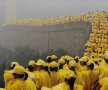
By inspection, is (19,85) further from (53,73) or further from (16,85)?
(53,73)

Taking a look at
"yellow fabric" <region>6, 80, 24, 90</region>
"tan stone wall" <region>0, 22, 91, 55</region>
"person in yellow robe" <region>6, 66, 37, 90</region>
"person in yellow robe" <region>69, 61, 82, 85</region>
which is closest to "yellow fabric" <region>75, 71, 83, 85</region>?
"person in yellow robe" <region>69, 61, 82, 85</region>

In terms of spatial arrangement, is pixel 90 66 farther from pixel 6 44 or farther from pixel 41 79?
pixel 6 44

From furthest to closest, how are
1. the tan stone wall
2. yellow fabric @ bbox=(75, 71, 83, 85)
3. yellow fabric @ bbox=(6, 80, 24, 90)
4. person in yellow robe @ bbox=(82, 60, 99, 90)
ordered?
the tan stone wall, person in yellow robe @ bbox=(82, 60, 99, 90), yellow fabric @ bbox=(75, 71, 83, 85), yellow fabric @ bbox=(6, 80, 24, 90)

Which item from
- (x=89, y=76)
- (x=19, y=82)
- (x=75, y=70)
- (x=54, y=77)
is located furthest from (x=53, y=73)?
(x=19, y=82)

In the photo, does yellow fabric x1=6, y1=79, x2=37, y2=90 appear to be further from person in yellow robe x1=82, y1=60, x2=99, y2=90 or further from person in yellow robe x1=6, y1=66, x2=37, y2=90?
person in yellow robe x1=82, y1=60, x2=99, y2=90

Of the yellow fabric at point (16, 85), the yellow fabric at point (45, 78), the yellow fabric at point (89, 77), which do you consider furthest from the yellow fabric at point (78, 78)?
the yellow fabric at point (16, 85)

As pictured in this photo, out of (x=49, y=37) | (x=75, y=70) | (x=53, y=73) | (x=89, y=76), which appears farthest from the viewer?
(x=49, y=37)

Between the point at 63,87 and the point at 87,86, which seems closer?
the point at 63,87

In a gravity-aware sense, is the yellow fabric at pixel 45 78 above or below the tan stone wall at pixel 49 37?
above

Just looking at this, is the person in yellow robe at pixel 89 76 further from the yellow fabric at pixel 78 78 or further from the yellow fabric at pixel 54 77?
the yellow fabric at pixel 54 77

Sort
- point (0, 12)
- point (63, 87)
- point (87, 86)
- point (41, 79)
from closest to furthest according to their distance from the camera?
point (63, 87) < point (41, 79) < point (87, 86) < point (0, 12)

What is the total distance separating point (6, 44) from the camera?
110 ft

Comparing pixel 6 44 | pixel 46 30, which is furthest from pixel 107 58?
pixel 6 44

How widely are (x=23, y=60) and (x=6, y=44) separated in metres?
Result: 7.83
